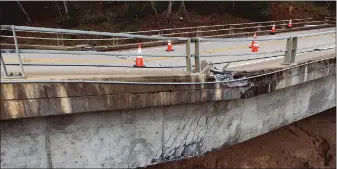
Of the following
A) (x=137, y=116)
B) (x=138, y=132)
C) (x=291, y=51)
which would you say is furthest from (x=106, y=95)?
(x=291, y=51)

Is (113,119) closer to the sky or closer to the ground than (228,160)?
closer to the sky

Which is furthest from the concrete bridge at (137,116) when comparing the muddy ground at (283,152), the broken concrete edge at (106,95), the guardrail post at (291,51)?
the muddy ground at (283,152)

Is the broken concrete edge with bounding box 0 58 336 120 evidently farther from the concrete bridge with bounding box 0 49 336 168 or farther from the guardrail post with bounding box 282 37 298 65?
the guardrail post with bounding box 282 37 298 65

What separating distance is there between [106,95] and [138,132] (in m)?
0.91

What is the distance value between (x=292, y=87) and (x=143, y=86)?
12.3ft

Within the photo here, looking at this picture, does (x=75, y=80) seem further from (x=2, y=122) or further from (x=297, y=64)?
(x=297, y=64)

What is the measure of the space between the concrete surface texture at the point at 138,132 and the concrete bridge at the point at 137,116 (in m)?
0.01

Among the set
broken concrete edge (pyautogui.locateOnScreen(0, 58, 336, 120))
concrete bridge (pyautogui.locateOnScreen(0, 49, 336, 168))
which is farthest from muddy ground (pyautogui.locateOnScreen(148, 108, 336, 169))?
broken concrete edge (pyautogui.locateOnScreen(0, 58, 336, 120))

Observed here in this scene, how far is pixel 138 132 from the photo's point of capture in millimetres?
4402

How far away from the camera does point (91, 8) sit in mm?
28266

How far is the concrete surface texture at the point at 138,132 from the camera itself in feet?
12.1

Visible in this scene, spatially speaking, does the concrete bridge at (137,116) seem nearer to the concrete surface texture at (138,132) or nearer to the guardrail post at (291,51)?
the concrete surface texture at (138,132)

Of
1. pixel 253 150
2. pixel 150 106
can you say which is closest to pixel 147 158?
pixel 150 106

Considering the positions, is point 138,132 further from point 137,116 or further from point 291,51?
point 291,51
